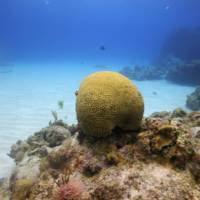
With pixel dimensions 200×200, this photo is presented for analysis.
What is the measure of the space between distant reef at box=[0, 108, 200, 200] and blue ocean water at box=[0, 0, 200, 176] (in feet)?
13.8

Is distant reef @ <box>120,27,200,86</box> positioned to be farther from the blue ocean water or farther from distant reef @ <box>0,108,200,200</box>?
distant reef @ <box>0,108,200,200</box>

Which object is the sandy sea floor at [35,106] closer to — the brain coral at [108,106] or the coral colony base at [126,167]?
the coral colony base at [126,167]

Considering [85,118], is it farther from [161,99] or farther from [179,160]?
[161,99]

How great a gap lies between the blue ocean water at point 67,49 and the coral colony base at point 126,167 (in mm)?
4239

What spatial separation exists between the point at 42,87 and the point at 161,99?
9937mm

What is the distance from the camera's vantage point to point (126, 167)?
3408mm

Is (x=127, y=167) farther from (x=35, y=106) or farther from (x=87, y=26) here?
(x=87, y=26)

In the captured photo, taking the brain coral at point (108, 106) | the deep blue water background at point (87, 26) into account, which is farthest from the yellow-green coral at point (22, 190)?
the deep blue water background at point (87, 26)

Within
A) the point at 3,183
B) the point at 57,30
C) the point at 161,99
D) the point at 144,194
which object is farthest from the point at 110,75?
the point at 57,30

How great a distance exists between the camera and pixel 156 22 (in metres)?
169

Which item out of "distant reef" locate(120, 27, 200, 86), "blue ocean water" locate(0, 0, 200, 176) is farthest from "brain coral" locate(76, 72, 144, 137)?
"distant reef" locate(120, 27, 200, 86)

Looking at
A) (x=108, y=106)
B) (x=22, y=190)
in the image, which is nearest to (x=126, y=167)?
(x=108, y=106)

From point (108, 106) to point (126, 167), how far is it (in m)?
0.95

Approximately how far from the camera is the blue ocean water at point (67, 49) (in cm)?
1394
